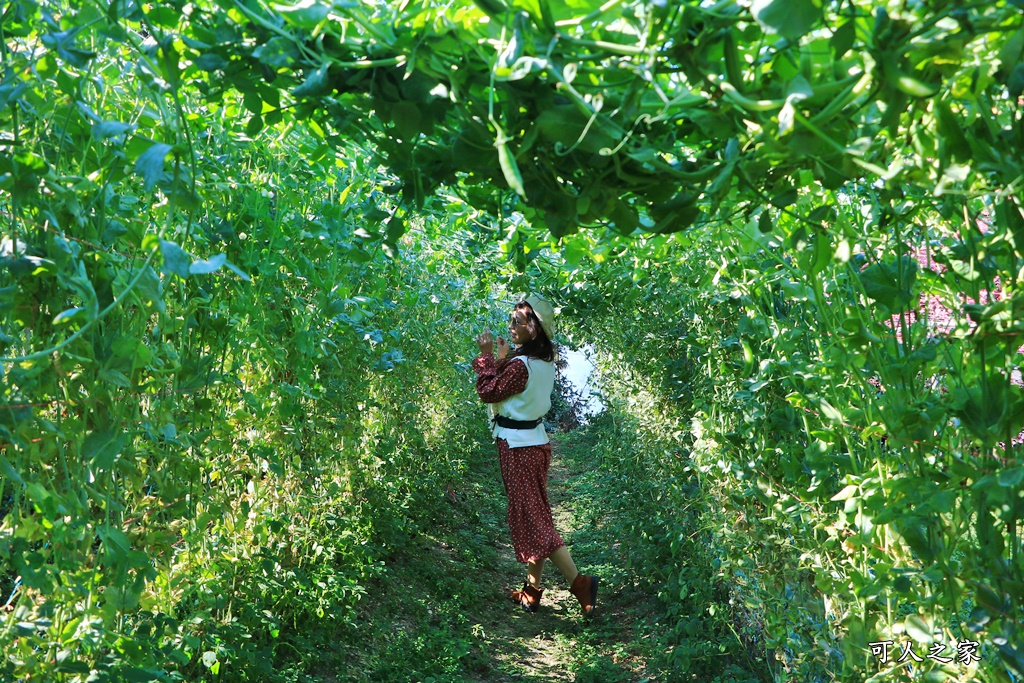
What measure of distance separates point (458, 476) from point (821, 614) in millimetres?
5198

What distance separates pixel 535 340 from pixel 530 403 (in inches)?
13.5

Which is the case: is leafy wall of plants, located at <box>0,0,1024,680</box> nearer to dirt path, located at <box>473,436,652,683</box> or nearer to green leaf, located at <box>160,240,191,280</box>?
green leaf, located at <box>160,240,191,280</box>

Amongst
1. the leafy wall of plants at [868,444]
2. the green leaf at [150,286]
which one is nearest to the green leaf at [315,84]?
the green leaf at [150,286]

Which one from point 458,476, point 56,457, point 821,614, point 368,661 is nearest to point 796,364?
point 821,614

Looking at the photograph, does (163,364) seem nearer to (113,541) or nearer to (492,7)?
(113,541)

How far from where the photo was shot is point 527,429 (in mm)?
4867

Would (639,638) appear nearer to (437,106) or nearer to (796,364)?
(796,364)

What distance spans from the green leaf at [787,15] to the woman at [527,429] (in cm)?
401

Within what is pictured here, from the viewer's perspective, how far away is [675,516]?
13.8 feet

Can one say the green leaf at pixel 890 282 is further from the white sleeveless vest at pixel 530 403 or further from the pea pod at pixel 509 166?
the white sleeveless vest at pixel 530 403

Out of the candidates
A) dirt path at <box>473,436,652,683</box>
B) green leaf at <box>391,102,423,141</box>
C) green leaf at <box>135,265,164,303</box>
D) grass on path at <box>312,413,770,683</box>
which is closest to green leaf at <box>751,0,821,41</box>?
green leaf at <box>391,102,423,141</box>

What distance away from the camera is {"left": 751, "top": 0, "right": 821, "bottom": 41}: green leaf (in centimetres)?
73

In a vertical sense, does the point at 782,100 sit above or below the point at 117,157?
below

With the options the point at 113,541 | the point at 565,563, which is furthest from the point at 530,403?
the point at 113,541
